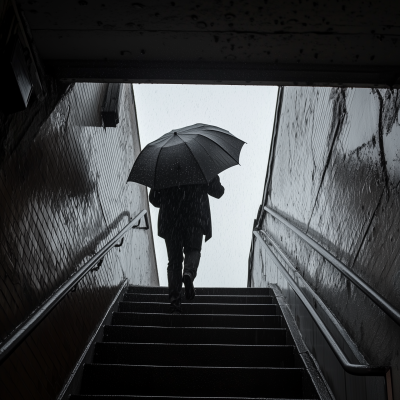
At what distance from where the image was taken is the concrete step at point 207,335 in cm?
423

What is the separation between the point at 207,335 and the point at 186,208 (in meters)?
1.15

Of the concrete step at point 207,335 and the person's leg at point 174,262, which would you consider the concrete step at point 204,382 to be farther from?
the person's leg at point 174,262

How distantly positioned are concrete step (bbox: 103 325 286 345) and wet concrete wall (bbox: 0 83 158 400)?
0.44m

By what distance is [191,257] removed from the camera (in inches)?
175

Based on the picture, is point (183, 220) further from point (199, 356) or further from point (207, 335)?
point (199, 356)

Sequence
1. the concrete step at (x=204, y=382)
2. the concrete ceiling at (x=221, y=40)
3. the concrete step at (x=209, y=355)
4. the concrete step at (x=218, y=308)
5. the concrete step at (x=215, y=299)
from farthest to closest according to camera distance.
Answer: the concrete step at (x=215, y=299) < the concrete step at (x=218, y=308) < the concrete step at (x=209, y=355) < the concrete step at (x=204, y=382) < the concrete ceiling at (x=221, y=40)

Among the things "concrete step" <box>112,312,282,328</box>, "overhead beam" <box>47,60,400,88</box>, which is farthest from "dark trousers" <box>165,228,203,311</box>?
"overhead beam" <box>47,60,400,88</box>

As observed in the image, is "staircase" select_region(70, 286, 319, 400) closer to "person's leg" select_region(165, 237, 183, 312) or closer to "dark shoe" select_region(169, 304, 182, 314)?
"dark shoe" select_region(169, 304, 182, 314)

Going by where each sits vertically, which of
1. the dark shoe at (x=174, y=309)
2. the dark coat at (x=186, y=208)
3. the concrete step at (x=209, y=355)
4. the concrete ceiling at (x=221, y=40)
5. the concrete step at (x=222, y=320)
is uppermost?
the concrete ceiling at (x=221, y=40)

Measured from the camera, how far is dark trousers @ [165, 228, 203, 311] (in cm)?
447

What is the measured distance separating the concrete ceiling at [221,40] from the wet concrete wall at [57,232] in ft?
1.73

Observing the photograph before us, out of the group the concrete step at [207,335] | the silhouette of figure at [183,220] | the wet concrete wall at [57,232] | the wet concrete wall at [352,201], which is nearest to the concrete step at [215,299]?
the wet concrete wall at [57,232]

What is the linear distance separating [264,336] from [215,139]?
189 centimetres

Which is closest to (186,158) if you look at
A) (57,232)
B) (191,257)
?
(191,257)
